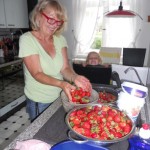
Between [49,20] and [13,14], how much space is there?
6.79 feet

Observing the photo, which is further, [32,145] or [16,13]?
[16,13]

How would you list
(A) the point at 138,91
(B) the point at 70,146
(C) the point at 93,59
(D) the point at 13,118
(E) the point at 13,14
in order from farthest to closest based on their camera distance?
(E) the point at 13,14 → (C) the point at 93,59 → (D) the point at 13,118 → (A) the point at 138,91 → (B) the point at 70,146

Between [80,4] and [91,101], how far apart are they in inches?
119

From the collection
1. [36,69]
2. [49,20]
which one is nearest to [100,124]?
[36,69]

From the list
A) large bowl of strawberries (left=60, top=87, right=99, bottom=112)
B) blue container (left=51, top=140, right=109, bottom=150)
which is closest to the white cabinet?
large bowl of strawberries (left=60, top=87, right=99, bottom=112)

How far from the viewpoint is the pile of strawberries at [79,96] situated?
3.22 feet

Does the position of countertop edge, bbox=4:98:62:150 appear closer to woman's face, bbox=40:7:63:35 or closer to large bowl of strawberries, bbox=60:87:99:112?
large bowl of strawberries, bbox=60:87:99:112

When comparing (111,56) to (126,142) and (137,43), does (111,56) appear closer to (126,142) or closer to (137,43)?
(137,43)

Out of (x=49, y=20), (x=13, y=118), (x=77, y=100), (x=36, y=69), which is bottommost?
(x=13, y=118)

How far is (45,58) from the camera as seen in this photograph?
117 centimetres

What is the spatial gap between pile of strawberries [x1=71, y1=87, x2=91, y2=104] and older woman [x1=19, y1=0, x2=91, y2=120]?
0.02 meters

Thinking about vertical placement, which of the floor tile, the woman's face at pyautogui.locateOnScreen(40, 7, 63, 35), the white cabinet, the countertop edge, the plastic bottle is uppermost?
the white cabinet

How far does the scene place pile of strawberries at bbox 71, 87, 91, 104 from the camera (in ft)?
3.22

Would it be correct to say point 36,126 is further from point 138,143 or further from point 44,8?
point 44,8
